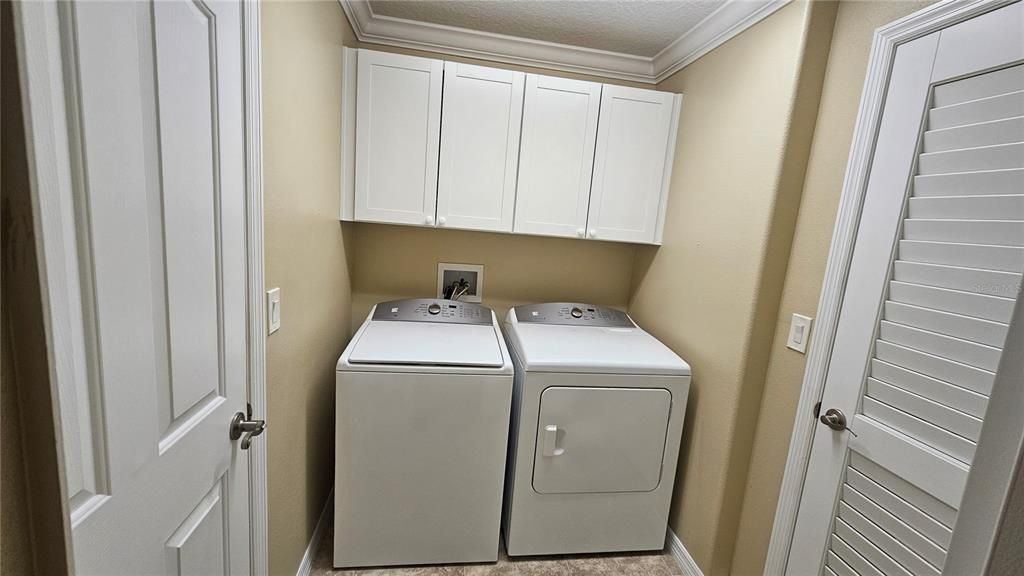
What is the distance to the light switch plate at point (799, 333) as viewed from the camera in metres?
1.35

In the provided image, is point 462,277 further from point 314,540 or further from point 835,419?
point 835,419

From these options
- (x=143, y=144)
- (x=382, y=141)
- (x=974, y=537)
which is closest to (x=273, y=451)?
(x=143, y=144)

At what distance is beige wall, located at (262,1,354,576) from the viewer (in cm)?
110

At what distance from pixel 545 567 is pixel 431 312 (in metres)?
1.23

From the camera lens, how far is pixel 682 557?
1785mm

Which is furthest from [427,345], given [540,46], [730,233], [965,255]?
[965,255]

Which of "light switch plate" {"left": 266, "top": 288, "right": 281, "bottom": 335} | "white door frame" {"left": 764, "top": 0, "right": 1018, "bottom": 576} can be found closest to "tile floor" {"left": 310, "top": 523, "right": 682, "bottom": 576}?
"white door frame" {"left": 764, "top": 0, "right": 1018, "bottom": 576}

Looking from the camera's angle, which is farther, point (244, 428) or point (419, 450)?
point (419, 450)

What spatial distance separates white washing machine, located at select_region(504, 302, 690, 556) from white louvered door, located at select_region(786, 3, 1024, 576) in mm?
571

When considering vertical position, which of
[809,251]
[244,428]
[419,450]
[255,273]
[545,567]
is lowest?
[545,567]

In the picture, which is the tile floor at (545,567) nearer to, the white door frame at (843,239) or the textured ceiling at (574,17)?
the white door frame at (843,239)

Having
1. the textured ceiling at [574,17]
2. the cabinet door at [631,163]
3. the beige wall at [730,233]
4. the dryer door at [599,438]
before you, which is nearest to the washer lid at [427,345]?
the dryer door at [599,438]

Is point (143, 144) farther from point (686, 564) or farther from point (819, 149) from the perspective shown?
point (686, 564)

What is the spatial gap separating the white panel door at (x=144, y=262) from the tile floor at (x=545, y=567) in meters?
0.91
